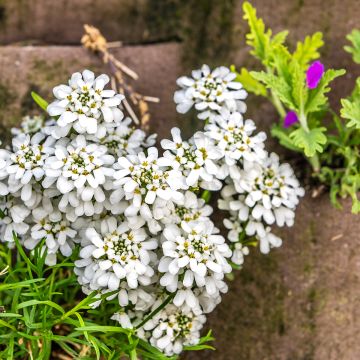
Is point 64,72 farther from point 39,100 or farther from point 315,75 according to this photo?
point 315,75

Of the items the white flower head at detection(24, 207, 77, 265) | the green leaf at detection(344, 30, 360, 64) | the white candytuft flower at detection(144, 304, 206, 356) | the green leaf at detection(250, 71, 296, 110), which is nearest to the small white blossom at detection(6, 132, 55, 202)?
the white flower head at detection(24, 207, 77, 265)

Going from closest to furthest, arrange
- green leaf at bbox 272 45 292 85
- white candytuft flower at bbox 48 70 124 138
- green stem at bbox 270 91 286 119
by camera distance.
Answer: white candytuft flower at bbox 48 70 124 138, green leaf at bbox 272 45 292 85, green stem at bbox 270 91 286 119

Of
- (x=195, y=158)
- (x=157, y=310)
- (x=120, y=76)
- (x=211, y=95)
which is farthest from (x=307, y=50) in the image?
(x=157, y=310)

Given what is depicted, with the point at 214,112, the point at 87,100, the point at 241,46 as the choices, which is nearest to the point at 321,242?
the point at 214,112

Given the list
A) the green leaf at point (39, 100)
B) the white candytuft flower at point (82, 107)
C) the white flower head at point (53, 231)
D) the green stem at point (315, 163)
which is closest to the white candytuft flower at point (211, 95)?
the white candytuft flower at point (82, 107)

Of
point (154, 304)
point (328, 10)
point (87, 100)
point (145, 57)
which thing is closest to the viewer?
point (87, 100)

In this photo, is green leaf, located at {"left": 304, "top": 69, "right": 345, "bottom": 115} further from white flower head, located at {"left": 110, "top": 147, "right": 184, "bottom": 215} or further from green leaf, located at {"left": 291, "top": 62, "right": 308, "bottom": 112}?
white flower head, located at {"left": 110, "top": 147, "right": 184, "bottom": 215}

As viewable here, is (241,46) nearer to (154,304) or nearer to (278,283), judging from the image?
(278,283)
